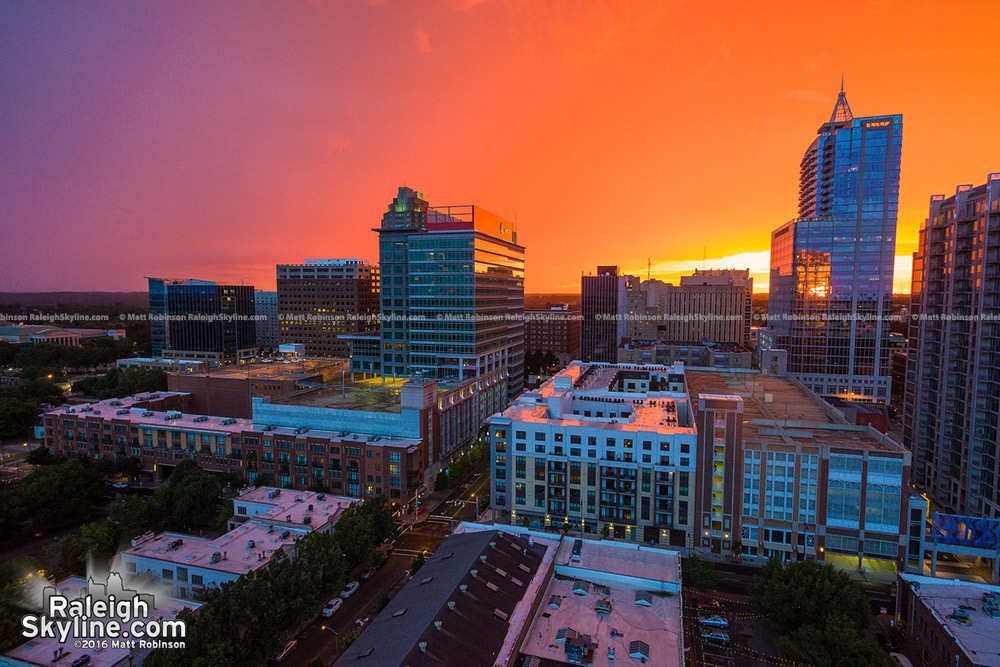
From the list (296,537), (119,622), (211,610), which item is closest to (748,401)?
(296,537)

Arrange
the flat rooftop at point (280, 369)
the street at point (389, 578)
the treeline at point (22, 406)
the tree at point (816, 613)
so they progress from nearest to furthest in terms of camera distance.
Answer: the tree at point (816, 613) < the street at point (389, 578) < the treeline at point (22, 406) < the flat rooftop at point (280, 369)

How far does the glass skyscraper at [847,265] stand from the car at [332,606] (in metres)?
139

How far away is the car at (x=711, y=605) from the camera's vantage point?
58.0 meters

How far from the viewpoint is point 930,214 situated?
9562cm

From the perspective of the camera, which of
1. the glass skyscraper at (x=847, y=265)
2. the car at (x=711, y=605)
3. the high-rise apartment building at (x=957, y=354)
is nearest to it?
the car at (x=711, y=605)

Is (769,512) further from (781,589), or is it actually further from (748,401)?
(748,401)

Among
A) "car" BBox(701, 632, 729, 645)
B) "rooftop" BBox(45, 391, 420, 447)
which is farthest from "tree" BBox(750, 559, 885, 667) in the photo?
"rooftop" BBox(45, 391, 420, 447)

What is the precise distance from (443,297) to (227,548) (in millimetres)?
79874

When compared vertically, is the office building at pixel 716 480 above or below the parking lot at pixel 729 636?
above

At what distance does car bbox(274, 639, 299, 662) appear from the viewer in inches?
1963

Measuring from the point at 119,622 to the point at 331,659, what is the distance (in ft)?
65.3

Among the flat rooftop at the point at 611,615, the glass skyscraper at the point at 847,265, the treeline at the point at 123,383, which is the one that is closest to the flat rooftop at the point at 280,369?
the treeline at the point at 123,383

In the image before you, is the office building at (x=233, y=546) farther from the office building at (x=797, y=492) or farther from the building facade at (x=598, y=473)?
the office building at (x=797, y=492)

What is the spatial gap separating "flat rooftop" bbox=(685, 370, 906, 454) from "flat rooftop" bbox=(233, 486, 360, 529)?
5360 centimetres
